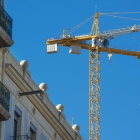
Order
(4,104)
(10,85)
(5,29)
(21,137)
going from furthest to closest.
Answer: (21,137)
(10,85)
(5,29)
(4,104)

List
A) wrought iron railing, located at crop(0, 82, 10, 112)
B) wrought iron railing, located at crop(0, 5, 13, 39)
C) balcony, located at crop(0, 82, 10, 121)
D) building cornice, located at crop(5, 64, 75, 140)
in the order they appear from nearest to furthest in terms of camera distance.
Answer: balcony, located at crop(0, 82, 10, 121), wrought iron railing, located at crop(0, 82, 10, 112), wrought iron railing, located at crop(0, 5, 13, 39), building cornice, located at crop(5, 64, 75, 140)

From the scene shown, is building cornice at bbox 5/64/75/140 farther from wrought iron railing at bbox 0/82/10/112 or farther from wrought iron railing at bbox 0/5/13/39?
wrought iron railing at bbox 0/82/10/112

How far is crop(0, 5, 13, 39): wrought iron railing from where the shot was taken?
1229 inches

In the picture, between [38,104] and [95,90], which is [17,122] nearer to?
[38,104]

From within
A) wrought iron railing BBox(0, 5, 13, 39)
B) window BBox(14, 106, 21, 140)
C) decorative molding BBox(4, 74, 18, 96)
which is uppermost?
wrought iron railing BBox(0, 5, 13, 39)

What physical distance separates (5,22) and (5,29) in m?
0.35

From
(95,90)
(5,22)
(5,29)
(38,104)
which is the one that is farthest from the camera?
(95,90)

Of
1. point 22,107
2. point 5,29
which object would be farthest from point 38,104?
point 5,29

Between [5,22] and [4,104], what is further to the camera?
[5,22]

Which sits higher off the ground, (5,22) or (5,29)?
(5,22)

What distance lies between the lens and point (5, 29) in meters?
31.3

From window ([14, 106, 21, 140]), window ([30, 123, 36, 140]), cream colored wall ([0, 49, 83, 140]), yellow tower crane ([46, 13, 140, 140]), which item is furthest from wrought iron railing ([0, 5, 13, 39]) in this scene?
yellow tower crane ([46, 13, 140, 140])

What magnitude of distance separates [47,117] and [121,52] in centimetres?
6263

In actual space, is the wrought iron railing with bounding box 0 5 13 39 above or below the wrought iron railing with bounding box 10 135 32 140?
above
